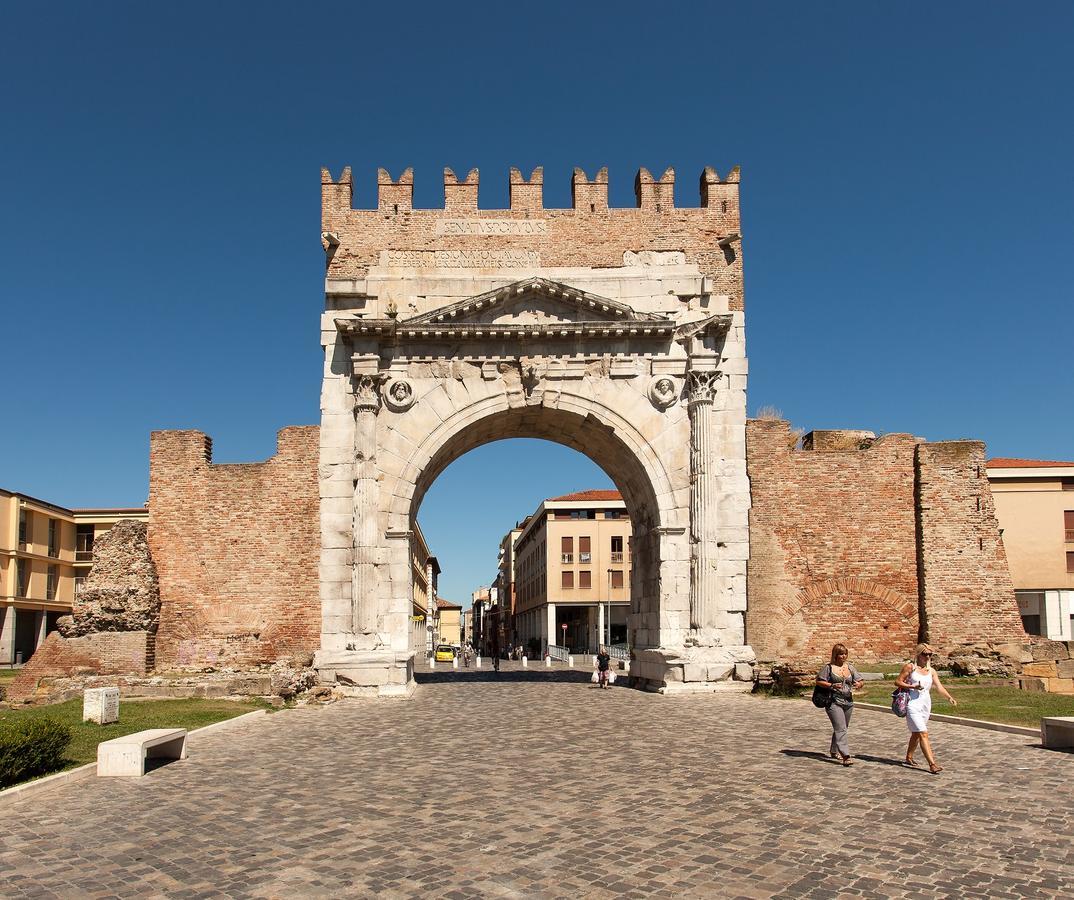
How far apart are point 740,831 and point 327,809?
11.2 feet

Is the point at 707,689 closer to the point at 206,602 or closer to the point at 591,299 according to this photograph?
the point at 591,299

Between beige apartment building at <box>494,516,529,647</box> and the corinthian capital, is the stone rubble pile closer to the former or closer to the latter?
the corinthian capital

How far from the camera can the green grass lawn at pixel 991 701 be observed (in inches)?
498

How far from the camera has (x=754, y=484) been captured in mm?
20516

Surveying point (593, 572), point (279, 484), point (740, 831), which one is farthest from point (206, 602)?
point (593, 572)

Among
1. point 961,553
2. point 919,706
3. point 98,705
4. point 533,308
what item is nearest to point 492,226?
point 533,308

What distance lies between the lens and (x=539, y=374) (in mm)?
19797

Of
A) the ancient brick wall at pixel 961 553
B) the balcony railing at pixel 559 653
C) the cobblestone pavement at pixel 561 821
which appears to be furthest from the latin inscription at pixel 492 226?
the balcony railing at pixel 559 653

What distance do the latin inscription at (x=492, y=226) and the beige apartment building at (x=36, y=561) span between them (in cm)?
2754

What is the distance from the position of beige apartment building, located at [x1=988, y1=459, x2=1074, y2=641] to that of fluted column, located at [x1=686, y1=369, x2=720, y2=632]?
1064 inches

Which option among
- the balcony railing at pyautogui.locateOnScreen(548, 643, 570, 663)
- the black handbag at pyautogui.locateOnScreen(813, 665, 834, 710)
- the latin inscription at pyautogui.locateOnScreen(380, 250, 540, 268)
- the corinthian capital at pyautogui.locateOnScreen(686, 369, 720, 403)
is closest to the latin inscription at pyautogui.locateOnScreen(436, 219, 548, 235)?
the latin inscription at pyautogui.locateOnScreen(380, 250, 540, 268)

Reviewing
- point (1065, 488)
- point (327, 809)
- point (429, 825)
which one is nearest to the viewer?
point (429, 825)

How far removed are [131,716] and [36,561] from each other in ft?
122

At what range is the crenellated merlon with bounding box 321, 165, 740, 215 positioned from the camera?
2067 centimetres
